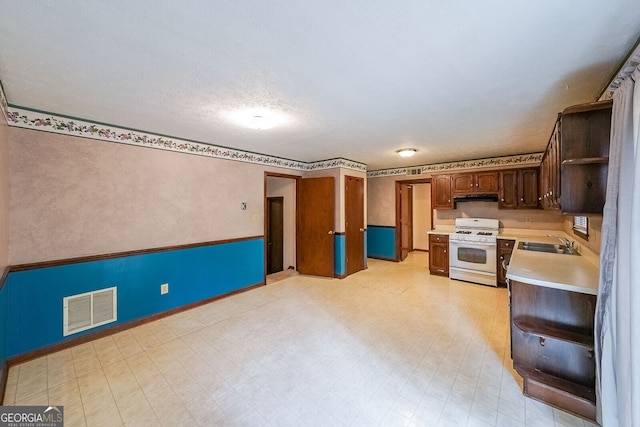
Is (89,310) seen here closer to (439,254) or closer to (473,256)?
(439,254)

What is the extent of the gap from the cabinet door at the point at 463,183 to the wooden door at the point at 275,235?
3.46 metres

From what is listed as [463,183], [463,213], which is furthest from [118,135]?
[463,213]

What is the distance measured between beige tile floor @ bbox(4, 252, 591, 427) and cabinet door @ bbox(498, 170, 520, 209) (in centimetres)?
194

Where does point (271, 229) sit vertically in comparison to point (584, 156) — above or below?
below

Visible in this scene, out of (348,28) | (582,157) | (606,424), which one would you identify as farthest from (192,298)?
(582,157)

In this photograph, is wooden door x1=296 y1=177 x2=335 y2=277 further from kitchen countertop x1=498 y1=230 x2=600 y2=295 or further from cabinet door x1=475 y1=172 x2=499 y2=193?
kitchen countertop x1=498 y1=230 x2=600 y2=295

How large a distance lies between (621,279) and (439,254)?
377 cm

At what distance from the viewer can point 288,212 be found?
545cm

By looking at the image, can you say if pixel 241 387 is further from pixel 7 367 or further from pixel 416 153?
pixel 416 153

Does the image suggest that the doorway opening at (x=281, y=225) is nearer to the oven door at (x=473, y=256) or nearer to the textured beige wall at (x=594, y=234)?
the oven door at (x=473, y=256)

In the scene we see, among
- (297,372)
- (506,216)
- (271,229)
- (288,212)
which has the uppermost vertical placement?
(288,212)

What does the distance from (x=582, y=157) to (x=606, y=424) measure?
1.59m

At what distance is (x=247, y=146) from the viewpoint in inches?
152

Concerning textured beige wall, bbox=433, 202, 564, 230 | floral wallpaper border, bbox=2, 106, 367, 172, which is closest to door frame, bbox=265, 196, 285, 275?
floral wallpaper border, bbox=2, 106, 367, 172
